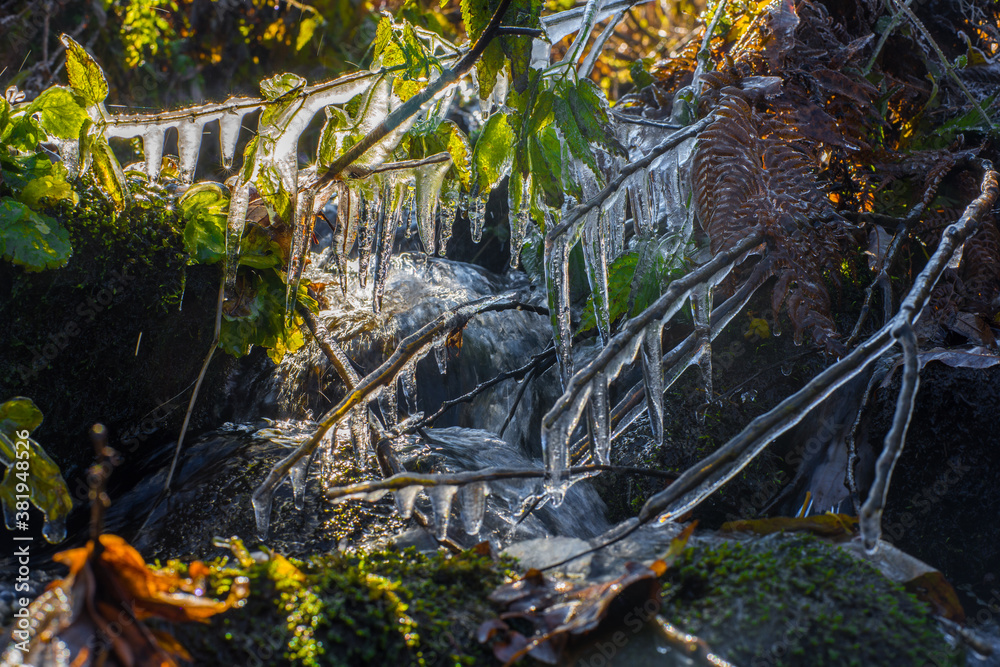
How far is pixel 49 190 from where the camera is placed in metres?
1.98

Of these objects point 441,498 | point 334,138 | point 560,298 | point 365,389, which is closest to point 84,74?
point 334,138

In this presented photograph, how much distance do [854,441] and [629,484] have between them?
2.47 feet

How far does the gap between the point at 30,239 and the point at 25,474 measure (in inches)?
31.2

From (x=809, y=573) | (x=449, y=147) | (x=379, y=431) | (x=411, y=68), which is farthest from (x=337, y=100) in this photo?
(x=809, y=573)

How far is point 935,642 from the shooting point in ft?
3.62

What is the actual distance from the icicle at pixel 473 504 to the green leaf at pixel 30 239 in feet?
5.17

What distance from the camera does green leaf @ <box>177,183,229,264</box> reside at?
2.19 meters

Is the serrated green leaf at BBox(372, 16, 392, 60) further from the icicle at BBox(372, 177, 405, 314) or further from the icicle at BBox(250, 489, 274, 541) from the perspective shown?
the icicle at BBox(250, 489, 274, 541)

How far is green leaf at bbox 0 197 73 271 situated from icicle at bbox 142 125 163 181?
15.3 inches

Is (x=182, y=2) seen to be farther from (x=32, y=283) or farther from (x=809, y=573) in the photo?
(x=809, y=573)

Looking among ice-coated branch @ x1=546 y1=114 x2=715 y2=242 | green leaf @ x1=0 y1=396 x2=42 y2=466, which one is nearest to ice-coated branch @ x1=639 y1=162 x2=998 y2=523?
ice-coated branch @ x1=546 y1=114 x2=715 y2=242

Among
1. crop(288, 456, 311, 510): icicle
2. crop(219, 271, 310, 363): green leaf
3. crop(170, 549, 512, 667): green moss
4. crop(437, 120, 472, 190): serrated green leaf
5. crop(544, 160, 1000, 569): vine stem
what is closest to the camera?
crop(170, 549, 512, 667): green moss

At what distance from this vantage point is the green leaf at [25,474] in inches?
61.5

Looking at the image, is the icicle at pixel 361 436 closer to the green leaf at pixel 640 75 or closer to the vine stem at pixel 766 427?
the vine stem at pixel 766 427
